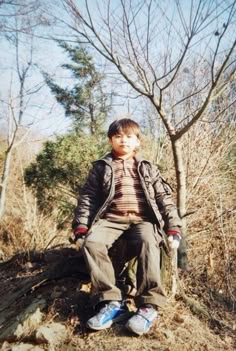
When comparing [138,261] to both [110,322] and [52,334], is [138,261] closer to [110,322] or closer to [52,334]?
[110,322]

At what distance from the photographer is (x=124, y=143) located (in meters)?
3.04

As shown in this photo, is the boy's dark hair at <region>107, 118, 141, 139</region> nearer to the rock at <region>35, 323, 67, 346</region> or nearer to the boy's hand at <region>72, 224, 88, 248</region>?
the boy's hand at <region>72, 224, 88, 248</region>

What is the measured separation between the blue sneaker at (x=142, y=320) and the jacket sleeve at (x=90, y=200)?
72 cm

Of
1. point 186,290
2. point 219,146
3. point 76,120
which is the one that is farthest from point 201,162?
point 76,120

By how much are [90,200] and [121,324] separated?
0.92m

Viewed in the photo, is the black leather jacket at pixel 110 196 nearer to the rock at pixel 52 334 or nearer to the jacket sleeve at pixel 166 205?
the jacket sleeve at pixel 166 205

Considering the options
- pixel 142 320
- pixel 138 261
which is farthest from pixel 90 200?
pixel 142 320

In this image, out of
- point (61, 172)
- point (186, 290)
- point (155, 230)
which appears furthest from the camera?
point (61, 172)

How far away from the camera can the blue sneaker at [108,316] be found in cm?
249

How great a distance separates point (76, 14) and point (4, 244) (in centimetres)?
459

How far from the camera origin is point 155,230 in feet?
9.30

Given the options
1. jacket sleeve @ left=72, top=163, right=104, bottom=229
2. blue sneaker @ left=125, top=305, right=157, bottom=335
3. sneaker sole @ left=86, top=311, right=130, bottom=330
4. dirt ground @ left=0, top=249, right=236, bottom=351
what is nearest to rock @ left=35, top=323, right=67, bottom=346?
dirt ground @ left=0, top=249, right=236, bottom=351

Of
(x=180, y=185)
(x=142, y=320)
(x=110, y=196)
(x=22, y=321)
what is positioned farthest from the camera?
(x=180, y=185)

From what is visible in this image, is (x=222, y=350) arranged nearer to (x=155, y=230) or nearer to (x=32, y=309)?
(x=155, y=230)
